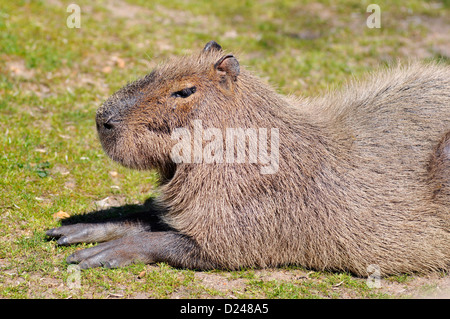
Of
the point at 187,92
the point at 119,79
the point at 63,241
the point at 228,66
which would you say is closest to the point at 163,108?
the point at 187,92

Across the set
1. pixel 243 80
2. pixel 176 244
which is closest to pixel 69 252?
pixel 176 244

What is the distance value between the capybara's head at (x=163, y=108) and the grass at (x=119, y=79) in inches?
34.7

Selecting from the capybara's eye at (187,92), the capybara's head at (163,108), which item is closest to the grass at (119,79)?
the capybara's head at (163,108)

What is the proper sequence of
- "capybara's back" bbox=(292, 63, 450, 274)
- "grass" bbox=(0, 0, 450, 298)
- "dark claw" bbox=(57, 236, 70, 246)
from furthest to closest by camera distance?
"dark claw" bbox=(57, 236, 70, 246) < "capybara's back" bbox=(292, 63, 450, 274) < "grass" bbox=(0, 0, 450, 298)

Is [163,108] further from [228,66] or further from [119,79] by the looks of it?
[119,79]

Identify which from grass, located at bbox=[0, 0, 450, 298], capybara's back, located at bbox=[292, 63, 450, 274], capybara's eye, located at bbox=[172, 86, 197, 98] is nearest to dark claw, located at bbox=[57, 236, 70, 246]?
grass, located at bbox=[0, 0, 450, 298]

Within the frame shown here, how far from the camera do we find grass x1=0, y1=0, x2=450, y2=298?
13.0 ft

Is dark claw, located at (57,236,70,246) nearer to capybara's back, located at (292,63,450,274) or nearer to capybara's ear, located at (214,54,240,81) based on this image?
capybara's ear, located at (214,54,240,81)

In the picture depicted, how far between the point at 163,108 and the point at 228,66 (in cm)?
56

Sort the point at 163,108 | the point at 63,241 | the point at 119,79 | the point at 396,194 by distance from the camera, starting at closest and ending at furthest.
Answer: the point at 163,108, the point at 396,194, the point at 63,241, the point at 119,79

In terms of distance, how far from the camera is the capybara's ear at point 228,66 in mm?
4012

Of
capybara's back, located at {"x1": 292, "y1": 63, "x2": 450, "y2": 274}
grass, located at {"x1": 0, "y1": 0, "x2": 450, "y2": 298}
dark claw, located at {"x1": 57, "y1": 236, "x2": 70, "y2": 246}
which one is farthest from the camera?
dark claw, located at {"x1": 57, "y1": 236, "x2": 70, "y2": 246}

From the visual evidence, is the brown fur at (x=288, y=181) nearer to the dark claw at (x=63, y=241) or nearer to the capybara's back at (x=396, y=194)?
the capybara's back at (x=396, y=194)

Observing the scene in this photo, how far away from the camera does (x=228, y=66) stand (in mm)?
4031
